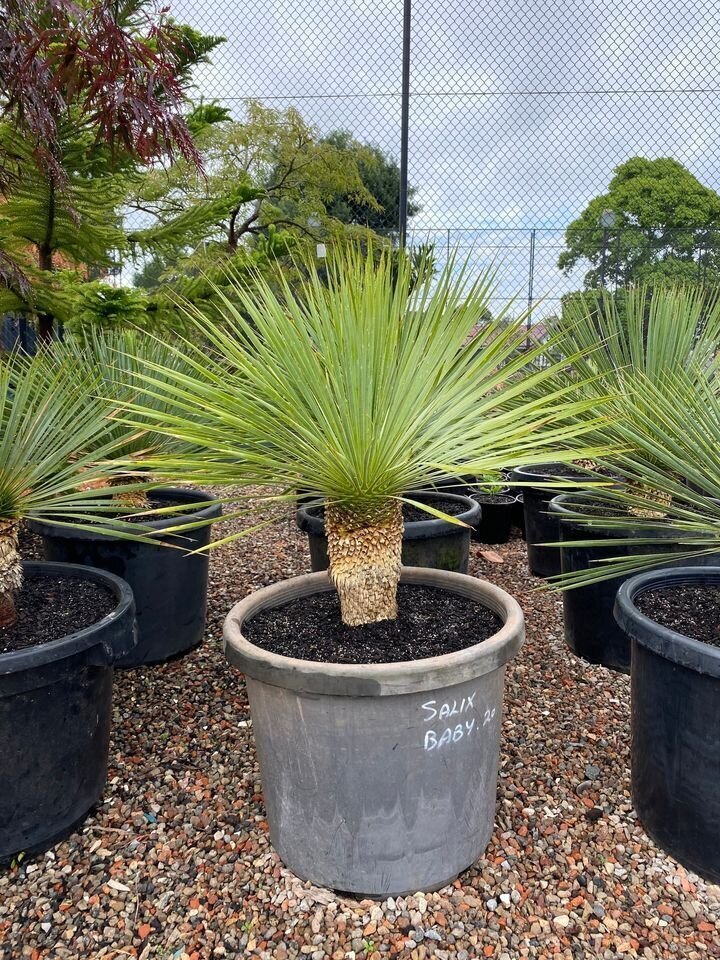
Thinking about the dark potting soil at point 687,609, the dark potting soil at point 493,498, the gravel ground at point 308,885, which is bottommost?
the gravel ground at point 308,885

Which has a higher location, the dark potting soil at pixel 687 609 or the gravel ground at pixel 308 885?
the dark potting soil at pixel 687 609

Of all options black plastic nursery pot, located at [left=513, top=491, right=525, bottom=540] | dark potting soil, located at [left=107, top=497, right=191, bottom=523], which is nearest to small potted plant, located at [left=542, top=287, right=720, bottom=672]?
dark potting soil, located at [left=107, top=497, right=191, bottom=523]

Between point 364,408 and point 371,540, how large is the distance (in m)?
0.33

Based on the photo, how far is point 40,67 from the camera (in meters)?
1.66

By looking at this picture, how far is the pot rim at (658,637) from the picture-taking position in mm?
1372

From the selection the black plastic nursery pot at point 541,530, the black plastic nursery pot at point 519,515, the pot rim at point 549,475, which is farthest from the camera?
the black plastic nursery pot at point 519,515

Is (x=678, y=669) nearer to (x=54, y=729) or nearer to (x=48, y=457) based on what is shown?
(x=54, y=729)

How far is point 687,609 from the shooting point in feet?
5.69

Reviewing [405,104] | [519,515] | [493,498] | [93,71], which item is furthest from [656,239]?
[93,71]

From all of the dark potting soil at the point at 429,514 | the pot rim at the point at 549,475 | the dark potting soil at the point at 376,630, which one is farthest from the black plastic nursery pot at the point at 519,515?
the dark potting soil at the point at 376,630

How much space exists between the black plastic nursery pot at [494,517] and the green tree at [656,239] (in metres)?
3.51

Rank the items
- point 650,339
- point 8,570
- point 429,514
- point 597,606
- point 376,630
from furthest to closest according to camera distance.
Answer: point 429,514
point 597,606
point 650,339
point 8,570
point 376,630

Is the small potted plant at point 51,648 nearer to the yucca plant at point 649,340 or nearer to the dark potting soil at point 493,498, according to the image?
the yucca plant at point 649,340

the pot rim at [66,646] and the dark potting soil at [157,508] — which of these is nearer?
the pot rim at [66,646]
